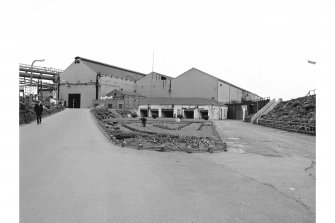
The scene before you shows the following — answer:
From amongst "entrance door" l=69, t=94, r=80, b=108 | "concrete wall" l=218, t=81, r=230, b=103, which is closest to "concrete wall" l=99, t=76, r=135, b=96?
"entrance door" l=69, t=94, r=80, b=108

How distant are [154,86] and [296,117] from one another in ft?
135

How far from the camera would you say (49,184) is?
6145 mm

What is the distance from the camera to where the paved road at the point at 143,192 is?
4.64 meters

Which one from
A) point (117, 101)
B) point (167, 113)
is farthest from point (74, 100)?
point (167, 113)

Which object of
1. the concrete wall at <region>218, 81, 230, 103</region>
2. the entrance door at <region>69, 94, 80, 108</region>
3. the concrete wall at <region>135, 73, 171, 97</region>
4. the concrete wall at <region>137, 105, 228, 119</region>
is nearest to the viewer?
the concrete wall at <region>137, 105, 228, 119</region>

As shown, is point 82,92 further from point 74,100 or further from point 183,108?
point 183,108

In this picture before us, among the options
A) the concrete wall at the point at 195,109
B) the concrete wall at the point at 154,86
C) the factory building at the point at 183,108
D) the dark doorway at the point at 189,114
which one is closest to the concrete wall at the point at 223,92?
the factory building at the point at 183,108

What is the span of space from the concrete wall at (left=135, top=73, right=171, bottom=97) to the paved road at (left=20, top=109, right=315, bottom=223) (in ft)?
181

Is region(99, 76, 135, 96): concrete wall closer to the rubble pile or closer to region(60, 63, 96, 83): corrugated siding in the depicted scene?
region(60, 63, 96, 83): corrugated siding

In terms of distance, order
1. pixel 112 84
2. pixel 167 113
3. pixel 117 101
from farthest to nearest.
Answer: pixel 112 84 → pixel 117 101 → pixel 167 113

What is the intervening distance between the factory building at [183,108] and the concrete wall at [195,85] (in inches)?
220

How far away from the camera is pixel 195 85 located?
2324 inches

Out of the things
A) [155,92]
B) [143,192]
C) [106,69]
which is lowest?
[143,192]

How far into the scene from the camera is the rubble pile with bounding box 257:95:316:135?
83.0 feet
